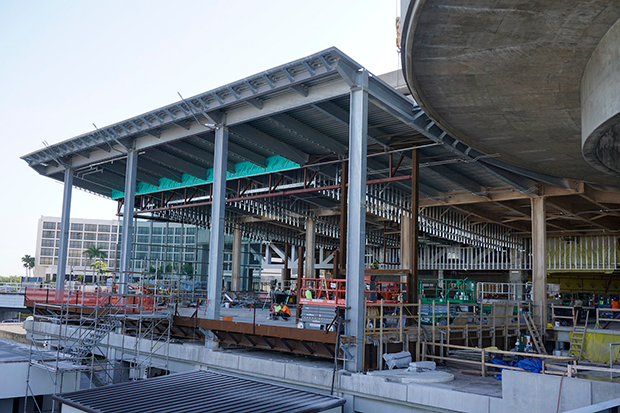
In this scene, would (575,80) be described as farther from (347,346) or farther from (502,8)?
(347,346)

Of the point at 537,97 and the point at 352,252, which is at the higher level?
the point at 537,97

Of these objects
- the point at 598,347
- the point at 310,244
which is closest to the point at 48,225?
the point at 310,244

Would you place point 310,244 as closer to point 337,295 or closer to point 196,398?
point 337,295

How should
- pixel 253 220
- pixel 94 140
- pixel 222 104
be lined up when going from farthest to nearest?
pixel 253 220, pixel 94 140, pixel 222 104

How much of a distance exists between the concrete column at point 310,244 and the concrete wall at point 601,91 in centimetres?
3137

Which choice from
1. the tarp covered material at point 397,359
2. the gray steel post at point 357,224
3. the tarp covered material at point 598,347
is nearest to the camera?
the gray steel post at point 357,224

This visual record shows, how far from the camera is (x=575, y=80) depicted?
14.7 m

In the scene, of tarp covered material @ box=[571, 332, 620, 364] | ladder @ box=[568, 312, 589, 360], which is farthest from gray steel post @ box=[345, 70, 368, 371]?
tarp covered material @ box=[571, 332, 620, 364]

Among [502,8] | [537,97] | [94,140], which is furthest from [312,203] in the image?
[502,8]

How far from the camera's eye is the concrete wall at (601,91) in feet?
38.4

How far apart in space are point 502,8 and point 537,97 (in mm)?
5184

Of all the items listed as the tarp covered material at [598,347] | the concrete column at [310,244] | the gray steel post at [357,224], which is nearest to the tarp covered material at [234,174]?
the gray steel post at [357,224]

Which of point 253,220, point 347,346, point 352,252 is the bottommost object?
point 347,346

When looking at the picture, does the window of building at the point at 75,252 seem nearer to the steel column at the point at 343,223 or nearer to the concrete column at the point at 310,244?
the concrete column at the point at 310,244
